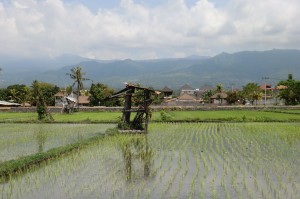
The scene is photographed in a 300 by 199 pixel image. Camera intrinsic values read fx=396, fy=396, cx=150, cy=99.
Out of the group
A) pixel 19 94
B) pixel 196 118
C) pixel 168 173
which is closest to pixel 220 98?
pixel 19 94

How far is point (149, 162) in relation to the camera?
11453mm

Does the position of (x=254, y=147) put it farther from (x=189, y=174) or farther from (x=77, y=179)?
(x=77, y=179)

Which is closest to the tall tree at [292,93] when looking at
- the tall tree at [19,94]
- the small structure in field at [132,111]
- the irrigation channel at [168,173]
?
the tall tree at [19,94]

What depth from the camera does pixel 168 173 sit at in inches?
389

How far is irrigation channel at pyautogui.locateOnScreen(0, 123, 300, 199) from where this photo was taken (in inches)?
312

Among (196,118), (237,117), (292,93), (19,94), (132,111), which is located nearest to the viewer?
(132,111)

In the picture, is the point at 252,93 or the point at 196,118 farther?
the point at 252,93

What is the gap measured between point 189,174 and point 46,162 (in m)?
4.38

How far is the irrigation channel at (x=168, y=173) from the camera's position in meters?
7.93

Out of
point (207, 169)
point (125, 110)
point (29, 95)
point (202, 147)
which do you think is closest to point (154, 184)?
point (207, 169)

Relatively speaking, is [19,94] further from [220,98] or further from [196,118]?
[196,118]

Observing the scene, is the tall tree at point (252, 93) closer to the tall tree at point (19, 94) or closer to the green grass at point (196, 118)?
the green grass at point (196, 118)

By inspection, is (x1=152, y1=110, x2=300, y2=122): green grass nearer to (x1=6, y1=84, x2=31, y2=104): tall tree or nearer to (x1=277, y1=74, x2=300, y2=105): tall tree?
(x1=277, y1=74, x2=300, y2=105): tall tree

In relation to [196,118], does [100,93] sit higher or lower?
higher
